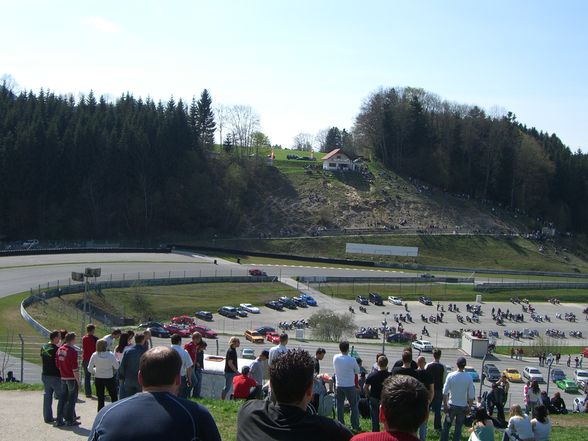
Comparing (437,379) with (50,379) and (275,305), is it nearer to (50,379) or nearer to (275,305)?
(50,379)

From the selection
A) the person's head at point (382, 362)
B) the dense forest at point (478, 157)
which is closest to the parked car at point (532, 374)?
the person's head at point (382, 362)

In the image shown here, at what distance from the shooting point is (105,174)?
76625 mm

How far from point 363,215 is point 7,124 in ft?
147

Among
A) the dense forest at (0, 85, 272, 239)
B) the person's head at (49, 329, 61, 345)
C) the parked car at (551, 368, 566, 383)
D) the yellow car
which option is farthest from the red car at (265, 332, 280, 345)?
the dense forest at (0, 85, 272, 239)

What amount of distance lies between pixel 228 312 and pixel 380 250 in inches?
1239

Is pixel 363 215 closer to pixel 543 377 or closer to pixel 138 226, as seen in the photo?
pixel 138 226

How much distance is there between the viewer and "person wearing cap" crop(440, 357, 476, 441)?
9820 millimetres

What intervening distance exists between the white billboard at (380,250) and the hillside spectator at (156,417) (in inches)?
2855

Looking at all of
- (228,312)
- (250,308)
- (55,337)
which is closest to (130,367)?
(55,337)

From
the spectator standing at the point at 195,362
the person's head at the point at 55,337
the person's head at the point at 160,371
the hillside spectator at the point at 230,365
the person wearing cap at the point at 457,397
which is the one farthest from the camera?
the spectator standing at the point at 195,362

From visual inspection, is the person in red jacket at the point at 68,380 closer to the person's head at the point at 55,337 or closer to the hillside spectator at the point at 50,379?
the hillside spectator at the point at 50,379

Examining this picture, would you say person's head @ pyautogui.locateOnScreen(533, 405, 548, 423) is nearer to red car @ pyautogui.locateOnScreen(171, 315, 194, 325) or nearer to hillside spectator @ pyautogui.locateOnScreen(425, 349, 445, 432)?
hillside spectator @ pyautogui.locateOnScreen(425, 349, 445, 432)

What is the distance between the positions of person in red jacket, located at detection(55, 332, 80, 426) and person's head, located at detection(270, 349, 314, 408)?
6826mm

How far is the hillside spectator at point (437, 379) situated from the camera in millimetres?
10188
